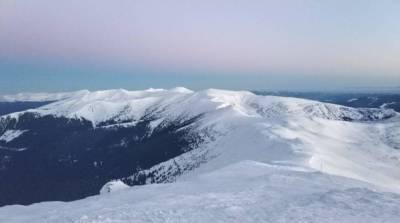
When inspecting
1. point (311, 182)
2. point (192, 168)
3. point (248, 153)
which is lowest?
point (192, 168)

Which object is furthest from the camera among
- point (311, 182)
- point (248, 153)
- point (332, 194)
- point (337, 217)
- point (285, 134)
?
point (285, 134)

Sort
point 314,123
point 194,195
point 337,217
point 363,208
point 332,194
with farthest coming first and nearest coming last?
point 314,123 → point 194,195 → point 332,194 → point 363,208 → point 337,217

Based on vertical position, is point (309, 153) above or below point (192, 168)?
above

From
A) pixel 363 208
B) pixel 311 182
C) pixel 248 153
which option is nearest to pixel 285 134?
pixel 248 153

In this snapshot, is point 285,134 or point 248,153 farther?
point 285,134

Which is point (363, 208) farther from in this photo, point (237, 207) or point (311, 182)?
point (311, 182)

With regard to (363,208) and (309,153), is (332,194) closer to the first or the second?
(363,208)

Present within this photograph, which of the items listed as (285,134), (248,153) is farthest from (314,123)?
(248,153)
